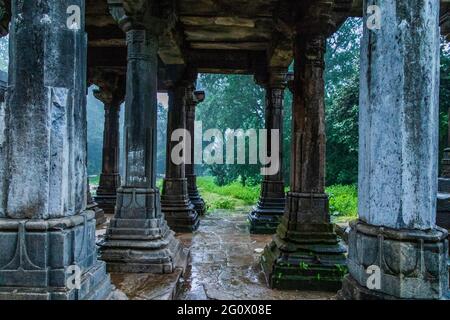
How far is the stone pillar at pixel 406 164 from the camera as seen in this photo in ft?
7.16

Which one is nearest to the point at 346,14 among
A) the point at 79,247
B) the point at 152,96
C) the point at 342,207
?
the point at 152,96

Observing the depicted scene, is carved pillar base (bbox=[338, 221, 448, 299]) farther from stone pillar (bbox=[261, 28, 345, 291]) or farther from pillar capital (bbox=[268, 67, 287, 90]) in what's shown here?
pillar capital (bbox=[268, 67, 287, 90])

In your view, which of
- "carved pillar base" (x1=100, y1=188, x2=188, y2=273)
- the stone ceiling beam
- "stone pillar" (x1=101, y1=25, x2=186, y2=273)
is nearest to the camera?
"carved pillar base" (x1=100, y1=188, x2=188, y2=273)

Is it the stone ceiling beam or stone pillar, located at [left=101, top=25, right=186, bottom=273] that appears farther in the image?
the stone ceiling beam

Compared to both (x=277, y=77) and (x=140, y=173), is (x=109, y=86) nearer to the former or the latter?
(x=277, y=77)

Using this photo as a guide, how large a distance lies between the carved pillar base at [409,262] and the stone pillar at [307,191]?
2318mm

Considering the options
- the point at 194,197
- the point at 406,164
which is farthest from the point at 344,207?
the point at 406,164

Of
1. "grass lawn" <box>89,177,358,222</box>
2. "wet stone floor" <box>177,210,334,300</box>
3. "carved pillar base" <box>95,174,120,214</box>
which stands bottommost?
A: "wet stone floor" <box>177,210,334,300</box>

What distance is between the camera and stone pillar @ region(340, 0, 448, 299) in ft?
7.16

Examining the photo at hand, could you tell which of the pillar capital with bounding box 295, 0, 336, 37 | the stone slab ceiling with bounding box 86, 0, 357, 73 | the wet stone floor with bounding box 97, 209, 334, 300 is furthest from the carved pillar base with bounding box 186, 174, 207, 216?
the pillar capital with bounding box 295, 0, 336, 37

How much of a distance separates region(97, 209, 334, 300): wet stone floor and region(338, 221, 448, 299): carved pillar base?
77.6 inches

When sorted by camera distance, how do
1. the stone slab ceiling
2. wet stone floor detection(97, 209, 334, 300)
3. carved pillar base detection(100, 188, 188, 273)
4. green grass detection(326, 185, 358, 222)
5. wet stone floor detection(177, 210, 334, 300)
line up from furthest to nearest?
1. green grass detection(326, 185, 358, 222)
2. the stone slab ceiling
3. carved pillar base detection(100, 188, 188, 273)
4. wet stone floor detection(177, 210, 334, 300)
5. wet stone floor detection(97, 209, 334, 300)

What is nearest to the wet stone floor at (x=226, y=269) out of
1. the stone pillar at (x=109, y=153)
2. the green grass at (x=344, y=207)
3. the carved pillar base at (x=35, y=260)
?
the carved pillar base at (x=35, y=260)

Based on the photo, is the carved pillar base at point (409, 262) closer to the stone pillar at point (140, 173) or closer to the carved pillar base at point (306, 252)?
the carved pillar base at point (306, 252)
